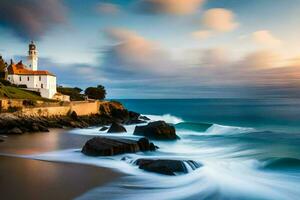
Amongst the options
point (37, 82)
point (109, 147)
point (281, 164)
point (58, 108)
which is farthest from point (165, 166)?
point (37, 82)

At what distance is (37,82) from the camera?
4775 cm

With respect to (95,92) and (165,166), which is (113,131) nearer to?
(165,166)

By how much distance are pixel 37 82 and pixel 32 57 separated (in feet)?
26.8

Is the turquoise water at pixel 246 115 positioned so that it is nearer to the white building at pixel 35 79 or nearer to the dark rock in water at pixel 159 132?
the dark rock in water at pixel 159 132

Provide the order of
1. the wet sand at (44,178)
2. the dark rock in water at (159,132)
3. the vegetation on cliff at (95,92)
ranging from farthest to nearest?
1. the vegetation on cliff at (95,92)
2. the dark rock in water at (159,132)
3. the wet sand at (44,178)

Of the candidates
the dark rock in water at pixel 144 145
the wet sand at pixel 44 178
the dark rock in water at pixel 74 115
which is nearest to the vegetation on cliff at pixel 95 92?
the dark rock in water at pixel 74 115

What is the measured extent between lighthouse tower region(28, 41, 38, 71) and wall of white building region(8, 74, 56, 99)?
6.04m

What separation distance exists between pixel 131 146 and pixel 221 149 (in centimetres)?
631

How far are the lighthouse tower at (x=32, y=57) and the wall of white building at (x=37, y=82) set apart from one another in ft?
19.8

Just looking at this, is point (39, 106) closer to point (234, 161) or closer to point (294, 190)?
point (234, 161)

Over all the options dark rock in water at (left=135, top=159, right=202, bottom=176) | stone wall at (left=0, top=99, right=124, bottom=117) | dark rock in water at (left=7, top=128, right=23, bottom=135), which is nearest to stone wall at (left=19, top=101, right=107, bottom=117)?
stone wall at (left=0, top=99, right=124, bottom=117)

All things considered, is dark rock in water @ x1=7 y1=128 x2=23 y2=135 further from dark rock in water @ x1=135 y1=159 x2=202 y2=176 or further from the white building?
the white building

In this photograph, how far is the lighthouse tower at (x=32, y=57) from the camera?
178 ft

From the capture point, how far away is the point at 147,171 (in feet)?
42.4
